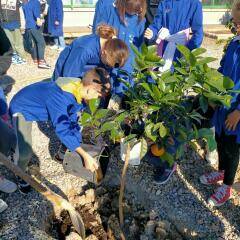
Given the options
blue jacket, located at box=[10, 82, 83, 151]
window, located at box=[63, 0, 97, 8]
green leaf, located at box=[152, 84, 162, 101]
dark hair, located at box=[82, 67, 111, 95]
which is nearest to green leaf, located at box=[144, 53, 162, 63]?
green leaf, located at box=[152, 84, 162, 101]

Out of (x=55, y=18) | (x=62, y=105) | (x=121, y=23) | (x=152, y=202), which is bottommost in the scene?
(x=152, y=202)

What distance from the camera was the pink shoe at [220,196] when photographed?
297 centimetres

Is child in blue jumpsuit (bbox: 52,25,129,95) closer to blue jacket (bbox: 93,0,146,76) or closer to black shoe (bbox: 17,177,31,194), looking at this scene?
blue jacket (bbox: 93,0,146,76)

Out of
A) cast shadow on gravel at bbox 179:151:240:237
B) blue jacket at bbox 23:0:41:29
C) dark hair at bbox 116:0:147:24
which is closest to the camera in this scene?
cast shadow on gravel at bbox 179:151:240:237

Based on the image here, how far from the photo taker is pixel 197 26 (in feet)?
12.2

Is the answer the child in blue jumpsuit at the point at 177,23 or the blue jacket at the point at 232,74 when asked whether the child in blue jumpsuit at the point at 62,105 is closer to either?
the blue jacket at the point at 232,74

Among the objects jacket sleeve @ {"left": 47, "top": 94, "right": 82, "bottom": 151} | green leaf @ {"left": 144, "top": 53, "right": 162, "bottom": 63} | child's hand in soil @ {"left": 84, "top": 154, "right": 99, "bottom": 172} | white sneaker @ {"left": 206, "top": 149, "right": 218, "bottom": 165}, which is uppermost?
green leaf @ {"left": 144, "top": 53, "right": 162, "bottom": 63}

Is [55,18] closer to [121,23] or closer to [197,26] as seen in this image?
[121,23]

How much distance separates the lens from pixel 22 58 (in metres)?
6.89

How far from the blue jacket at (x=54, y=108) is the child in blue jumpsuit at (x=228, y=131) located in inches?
44.9

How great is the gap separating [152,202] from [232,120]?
3.48 ft

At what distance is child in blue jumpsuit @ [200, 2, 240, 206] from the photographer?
2.55 meters

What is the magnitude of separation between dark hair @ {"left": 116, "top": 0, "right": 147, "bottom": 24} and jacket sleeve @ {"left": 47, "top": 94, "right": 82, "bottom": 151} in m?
1.41

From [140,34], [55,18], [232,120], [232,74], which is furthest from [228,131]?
[55,18]
